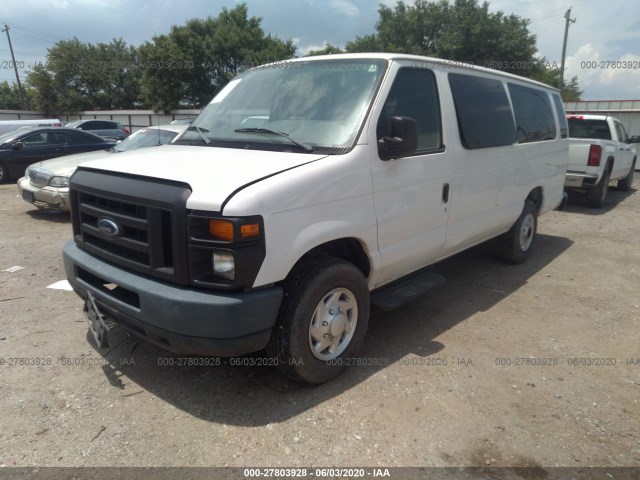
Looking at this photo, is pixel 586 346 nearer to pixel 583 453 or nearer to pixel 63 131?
pixel 583 453

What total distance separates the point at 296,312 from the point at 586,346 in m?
2.67

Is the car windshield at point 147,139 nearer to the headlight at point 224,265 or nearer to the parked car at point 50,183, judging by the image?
the parked car at point 50,183

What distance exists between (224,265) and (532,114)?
4.64 metres

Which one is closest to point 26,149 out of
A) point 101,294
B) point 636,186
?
point 101,294

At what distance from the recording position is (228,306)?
2.54 meters

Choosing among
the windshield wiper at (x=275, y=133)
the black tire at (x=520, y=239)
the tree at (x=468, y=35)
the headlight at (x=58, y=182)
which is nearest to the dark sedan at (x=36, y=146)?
the headlight at (x=58, y=182)

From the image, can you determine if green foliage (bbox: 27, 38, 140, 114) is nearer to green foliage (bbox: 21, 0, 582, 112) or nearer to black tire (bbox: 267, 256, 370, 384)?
green foliage (bbox: 21, 0, 582, 112)

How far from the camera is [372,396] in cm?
314

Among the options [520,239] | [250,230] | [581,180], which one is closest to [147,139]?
[520,239]

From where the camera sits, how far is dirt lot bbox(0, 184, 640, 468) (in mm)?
2645

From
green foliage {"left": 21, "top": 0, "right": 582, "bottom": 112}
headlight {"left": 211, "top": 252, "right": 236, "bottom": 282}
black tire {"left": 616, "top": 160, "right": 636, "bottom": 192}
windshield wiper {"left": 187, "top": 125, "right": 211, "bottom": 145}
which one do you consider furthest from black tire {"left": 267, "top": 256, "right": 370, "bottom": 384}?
green foliage {"left": 21, "top": 0, "right": 582, "bottom": 112}

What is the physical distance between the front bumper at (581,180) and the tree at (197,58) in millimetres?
26100

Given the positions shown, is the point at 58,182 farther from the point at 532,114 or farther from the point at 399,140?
the point at 532,114

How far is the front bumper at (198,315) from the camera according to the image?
256 cm
